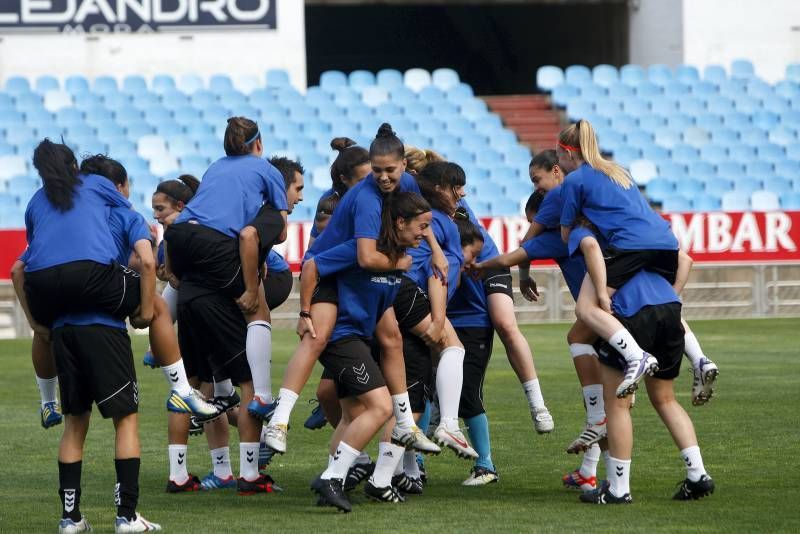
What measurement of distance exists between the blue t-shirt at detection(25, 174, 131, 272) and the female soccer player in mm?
1041

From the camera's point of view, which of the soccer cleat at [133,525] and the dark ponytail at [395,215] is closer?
the soccer cleat at [133,525]

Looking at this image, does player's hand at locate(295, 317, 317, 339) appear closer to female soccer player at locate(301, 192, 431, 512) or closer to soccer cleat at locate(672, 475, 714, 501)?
female soccer player at locate(301, 192, 431, 512)

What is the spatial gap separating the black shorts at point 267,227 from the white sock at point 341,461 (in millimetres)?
1168

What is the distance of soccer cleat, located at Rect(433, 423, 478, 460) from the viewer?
7379 millimetres

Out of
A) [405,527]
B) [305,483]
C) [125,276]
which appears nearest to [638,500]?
[405,527]

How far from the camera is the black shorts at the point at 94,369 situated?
650cm

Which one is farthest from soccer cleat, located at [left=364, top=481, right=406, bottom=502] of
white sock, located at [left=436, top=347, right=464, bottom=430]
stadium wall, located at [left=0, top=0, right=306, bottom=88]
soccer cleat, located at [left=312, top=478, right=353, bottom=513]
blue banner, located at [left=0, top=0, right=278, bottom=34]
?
blue banner, located at [left=0, top=0, right=278, bottom=34]

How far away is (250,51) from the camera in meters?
27.6

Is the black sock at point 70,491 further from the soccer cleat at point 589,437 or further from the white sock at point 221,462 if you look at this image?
the soccer cleat at point 589,437

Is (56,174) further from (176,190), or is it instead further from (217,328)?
(176,190)

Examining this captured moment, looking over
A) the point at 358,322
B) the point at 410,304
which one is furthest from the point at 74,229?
the point at 410,304

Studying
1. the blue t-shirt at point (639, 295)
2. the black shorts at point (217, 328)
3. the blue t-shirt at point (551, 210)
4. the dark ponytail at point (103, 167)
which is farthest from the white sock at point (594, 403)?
the dark ponytail at point (103, 167)

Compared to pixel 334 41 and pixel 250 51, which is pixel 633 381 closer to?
pixel 250 51

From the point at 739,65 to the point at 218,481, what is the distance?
2272 cm
